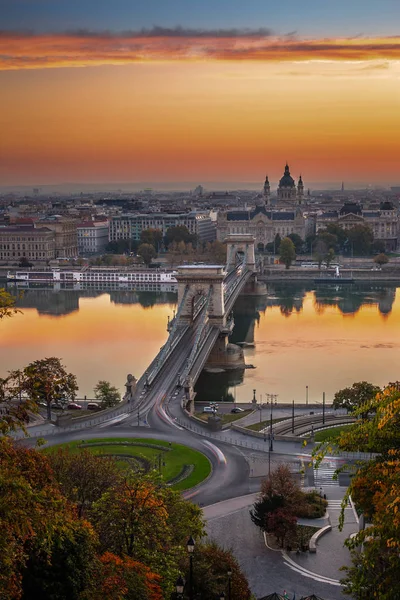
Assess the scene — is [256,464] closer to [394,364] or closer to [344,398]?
[344,398]

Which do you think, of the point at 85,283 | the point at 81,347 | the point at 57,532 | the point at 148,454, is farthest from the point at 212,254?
the point at 57,532

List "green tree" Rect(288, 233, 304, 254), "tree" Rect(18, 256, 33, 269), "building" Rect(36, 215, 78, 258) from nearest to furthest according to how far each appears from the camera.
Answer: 1. "tree" Rect(18, 256, 33, 269)
2. "building" Rect(36, 215, 78, 258)
3. "green tree" Rect(288, 233, 304, 254)

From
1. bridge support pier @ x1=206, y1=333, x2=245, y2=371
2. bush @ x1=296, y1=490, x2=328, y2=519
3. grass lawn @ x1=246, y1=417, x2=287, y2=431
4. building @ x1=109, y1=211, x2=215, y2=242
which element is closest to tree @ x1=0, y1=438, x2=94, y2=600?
bush @ x1=296, y1=490, x2=328, y2=519

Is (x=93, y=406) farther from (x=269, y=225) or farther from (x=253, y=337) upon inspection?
(x=269, y=225)

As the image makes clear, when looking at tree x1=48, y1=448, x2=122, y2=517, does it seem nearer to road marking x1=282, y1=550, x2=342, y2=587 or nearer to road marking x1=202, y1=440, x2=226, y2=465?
road marking x1=282, y1=550, x2=342, y2=587

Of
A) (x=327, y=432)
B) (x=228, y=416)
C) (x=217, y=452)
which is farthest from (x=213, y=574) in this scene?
(x=228, y=416)

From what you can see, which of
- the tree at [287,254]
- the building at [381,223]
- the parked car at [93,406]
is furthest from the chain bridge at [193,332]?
the building at [381,223]

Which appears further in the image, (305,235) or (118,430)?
(305,235)
